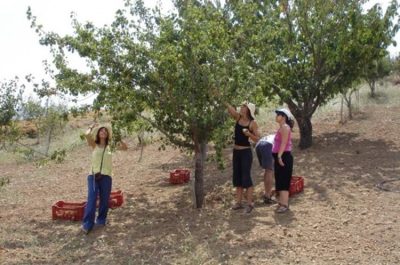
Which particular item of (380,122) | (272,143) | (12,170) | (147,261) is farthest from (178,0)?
(12,170)

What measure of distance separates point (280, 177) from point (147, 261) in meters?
2.35

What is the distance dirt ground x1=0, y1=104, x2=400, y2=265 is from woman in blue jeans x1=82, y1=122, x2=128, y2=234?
0.86 feet

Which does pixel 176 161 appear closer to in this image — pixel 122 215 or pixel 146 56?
pixel 122 215

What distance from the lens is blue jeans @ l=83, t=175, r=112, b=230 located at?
7047 millimetres

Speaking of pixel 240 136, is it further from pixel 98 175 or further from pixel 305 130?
pixel 305 130

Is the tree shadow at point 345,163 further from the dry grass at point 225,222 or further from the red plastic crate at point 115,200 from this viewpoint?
the red plastic crate at point 115,200

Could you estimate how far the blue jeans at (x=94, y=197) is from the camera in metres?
Answer: 7.05

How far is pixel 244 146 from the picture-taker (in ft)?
23.9

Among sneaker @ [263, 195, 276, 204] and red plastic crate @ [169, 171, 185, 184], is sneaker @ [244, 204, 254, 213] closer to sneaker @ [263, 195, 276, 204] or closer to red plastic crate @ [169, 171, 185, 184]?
sneaker @ [263, 195, 276, 204]

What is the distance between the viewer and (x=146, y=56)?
22.3ft

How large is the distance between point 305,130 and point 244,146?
482cm

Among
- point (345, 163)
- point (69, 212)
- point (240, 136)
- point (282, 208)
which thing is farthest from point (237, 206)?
point (345, 163)

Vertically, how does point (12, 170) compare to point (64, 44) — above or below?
below

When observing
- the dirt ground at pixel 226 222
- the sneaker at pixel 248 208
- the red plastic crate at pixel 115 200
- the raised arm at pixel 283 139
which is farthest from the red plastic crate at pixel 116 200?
the raised arm at pixel 283 139
